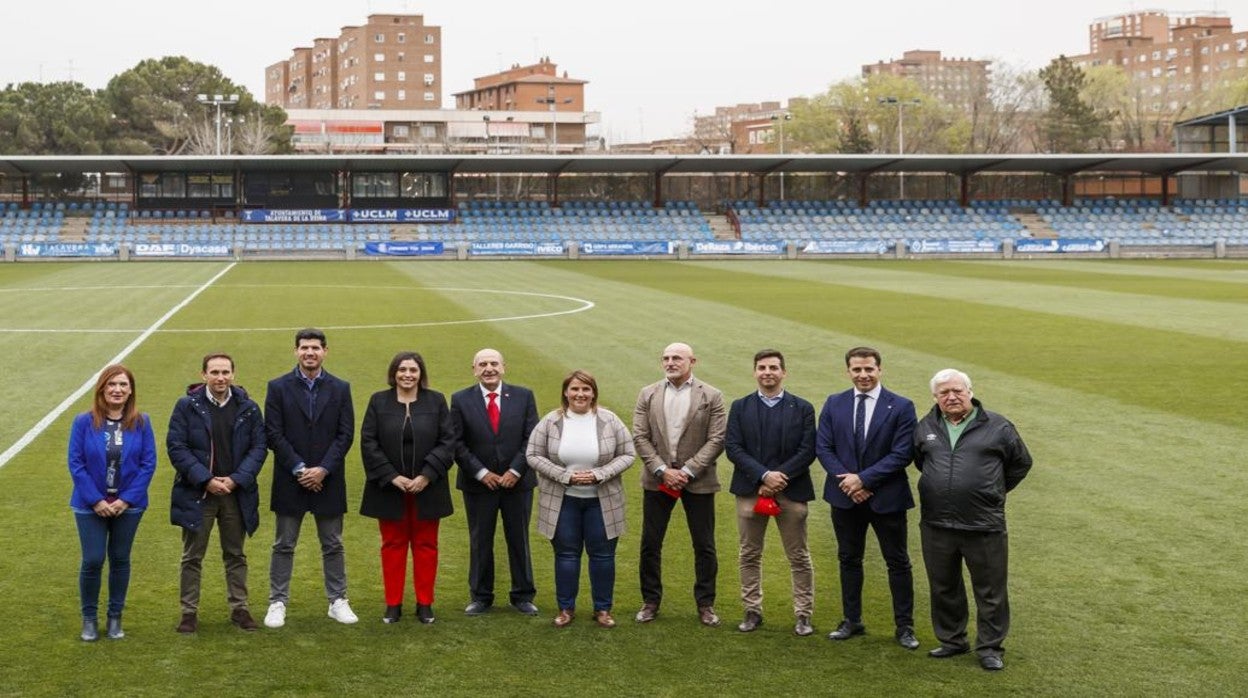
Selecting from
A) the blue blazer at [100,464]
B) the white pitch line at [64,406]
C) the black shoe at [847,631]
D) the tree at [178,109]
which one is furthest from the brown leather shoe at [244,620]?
the tree at [178,109]

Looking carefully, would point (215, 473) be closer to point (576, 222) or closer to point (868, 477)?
point (868, 477)

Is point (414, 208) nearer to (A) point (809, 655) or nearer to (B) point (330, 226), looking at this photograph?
(B) point (330, 226)

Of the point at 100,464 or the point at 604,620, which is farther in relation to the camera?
the point at 604,620

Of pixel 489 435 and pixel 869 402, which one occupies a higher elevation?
pixel 869 402

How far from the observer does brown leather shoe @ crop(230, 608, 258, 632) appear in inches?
370

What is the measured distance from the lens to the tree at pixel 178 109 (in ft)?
417

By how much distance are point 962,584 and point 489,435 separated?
3.25 m

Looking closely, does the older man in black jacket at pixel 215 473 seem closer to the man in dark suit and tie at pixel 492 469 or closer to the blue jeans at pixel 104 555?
the blue jeans at pixel 104 555

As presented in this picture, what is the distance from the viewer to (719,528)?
12.5 meters

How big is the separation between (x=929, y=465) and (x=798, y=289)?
116 ft

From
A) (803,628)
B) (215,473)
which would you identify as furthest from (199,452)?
(803,628)

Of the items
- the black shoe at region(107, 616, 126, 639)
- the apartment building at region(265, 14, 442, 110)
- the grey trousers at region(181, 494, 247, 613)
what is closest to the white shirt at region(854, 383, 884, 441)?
the grey trousers at region(181, 494, 247, 613)

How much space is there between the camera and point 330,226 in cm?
7869

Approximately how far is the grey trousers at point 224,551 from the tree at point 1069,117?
131m
